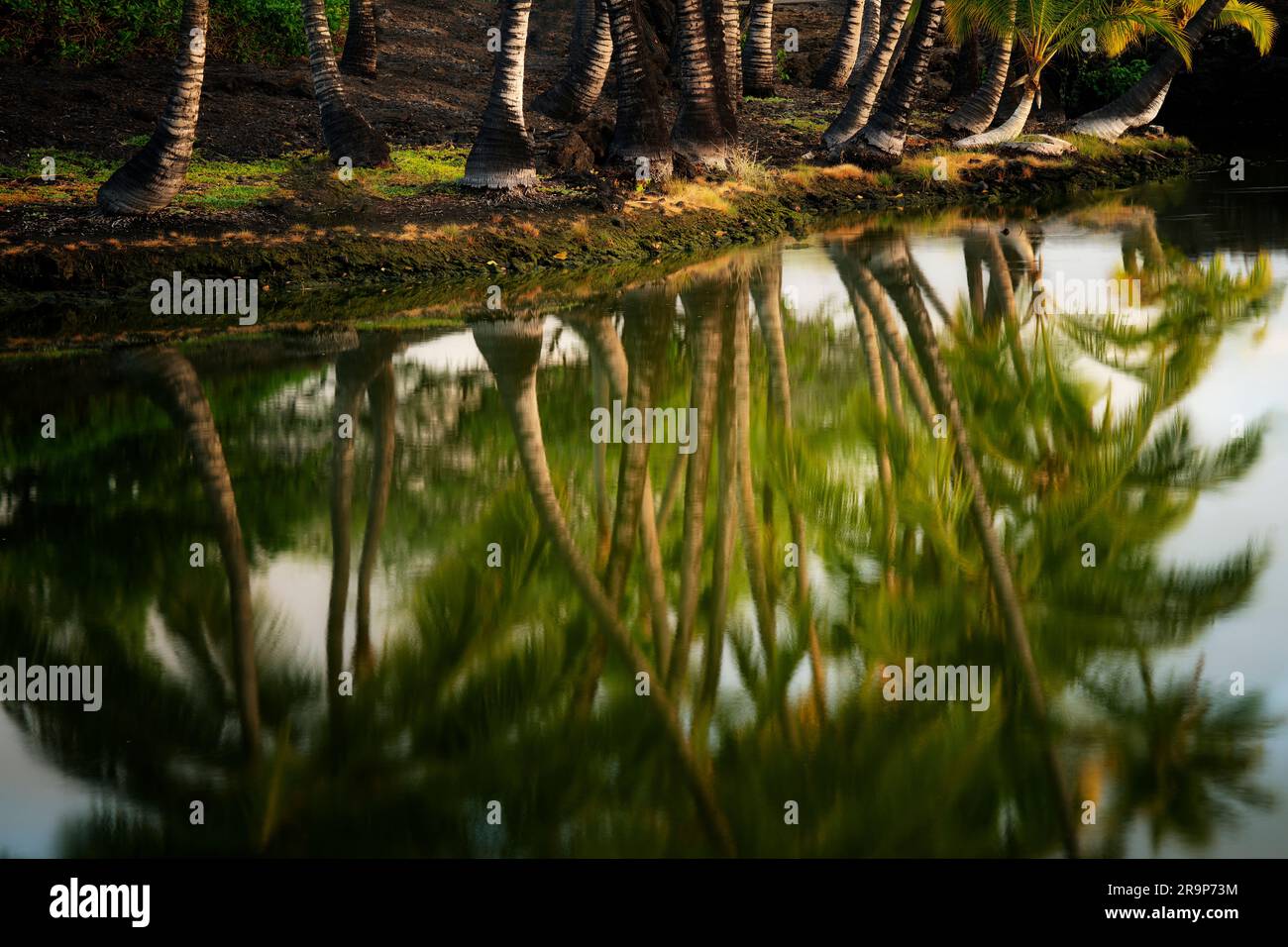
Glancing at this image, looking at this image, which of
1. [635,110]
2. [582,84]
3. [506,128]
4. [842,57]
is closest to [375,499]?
[506,128]

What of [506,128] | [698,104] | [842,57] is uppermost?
[842,57]

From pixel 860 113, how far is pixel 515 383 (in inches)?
717

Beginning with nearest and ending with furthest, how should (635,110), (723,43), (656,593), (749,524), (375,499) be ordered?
(656,593)
(749,524)
(375,499)
(635,110)
(723,43)

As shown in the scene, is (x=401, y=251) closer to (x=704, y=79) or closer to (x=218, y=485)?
(x=704, y=79)

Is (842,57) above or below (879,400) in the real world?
above

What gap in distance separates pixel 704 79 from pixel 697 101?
39 cm

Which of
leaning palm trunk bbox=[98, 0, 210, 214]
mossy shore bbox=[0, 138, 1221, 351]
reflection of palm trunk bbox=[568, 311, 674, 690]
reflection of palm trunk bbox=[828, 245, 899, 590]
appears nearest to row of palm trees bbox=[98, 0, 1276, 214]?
leaning palm trunk bbox=[98, 0, 210, 214]

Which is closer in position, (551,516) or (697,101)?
(551,516)

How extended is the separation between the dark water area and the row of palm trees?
5.55 meters

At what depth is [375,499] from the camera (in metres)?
10.3

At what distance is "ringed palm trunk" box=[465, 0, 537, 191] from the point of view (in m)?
21.5

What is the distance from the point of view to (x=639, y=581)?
28.9 ft

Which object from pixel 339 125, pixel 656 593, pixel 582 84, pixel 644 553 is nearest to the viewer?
pixel 656 593
